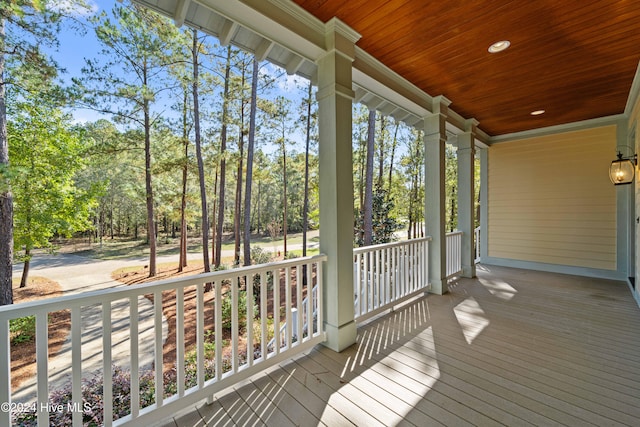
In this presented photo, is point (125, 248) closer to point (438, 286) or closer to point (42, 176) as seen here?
point (42, 176)

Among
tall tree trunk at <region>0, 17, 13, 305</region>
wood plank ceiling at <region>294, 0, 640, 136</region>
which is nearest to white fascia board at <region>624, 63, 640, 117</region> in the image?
wood plank ceiling at <region>294, 0, 640, 136</region>

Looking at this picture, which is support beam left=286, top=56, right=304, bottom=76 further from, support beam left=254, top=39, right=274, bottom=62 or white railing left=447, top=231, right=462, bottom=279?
white railing left=447, top=231, right=462, bottom=279

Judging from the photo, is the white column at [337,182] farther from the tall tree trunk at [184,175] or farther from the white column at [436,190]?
the tall tree trunk at [184,175]

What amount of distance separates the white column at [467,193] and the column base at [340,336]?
346 centimetres

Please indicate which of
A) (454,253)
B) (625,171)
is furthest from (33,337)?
(625,171)

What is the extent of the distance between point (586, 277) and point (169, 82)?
466 inches

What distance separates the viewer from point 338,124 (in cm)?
243

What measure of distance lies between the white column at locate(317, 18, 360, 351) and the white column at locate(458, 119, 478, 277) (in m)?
3.34

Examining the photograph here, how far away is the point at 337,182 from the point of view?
241 centimetres

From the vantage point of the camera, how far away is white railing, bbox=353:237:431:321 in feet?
10.0

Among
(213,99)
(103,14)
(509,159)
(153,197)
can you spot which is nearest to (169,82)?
(213,99)

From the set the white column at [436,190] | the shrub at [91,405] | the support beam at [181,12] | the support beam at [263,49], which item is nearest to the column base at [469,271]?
the white column at [436,190]

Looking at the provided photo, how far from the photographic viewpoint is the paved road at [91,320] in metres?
4.28

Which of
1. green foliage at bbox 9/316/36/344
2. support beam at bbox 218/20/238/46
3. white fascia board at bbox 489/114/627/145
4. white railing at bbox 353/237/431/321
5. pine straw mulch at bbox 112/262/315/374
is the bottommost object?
pine straw mulch at bbox 112/262/315/374
